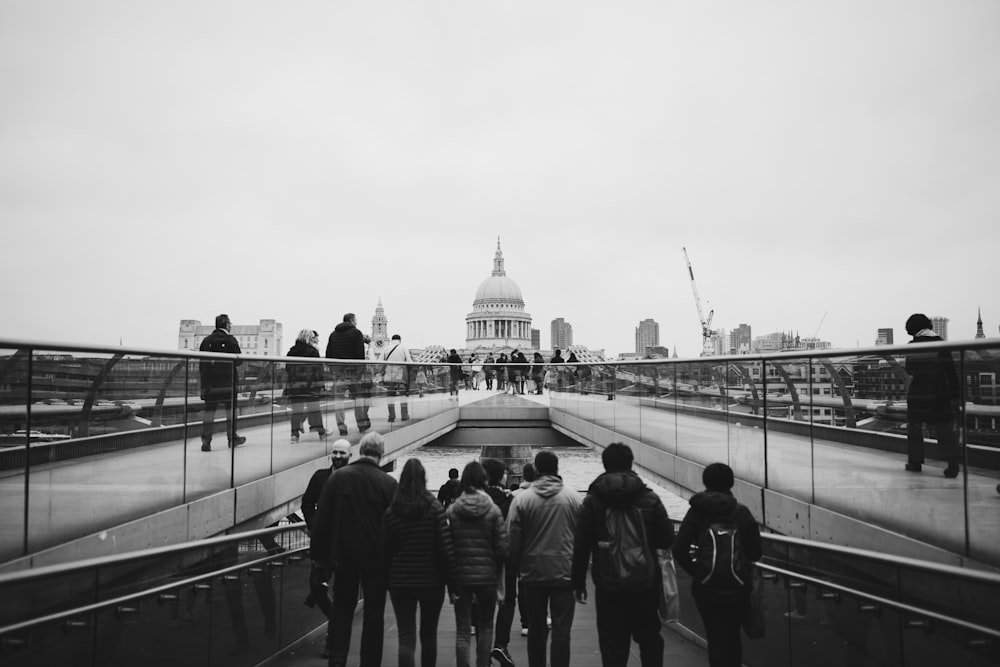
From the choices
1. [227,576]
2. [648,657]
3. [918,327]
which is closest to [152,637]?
[227,576]

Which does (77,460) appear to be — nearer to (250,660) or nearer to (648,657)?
(250,660)

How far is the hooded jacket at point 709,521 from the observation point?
18.9ft

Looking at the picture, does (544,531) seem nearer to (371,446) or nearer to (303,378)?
(371,446)

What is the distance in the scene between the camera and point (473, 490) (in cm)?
642

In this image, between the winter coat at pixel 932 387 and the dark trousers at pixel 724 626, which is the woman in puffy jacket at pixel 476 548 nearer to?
the dark trousers at pixel 724 626

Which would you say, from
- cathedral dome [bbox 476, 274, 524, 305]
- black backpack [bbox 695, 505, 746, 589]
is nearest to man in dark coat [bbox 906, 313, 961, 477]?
black backpack [bbox 695, 505, 746, 589]

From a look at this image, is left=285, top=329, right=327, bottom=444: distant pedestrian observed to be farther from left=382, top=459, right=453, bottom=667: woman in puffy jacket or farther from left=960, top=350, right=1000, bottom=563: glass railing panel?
left=960, top=350, right=1000, bottom=563: glass railing panel

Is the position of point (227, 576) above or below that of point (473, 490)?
below

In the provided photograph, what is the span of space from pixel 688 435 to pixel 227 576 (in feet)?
25.0

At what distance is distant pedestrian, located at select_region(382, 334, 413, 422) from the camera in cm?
1698

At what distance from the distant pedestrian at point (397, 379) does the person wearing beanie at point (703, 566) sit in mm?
11141

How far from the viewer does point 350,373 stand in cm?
1342

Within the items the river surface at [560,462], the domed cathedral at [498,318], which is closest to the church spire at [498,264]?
the domed cathedral at [498,318]

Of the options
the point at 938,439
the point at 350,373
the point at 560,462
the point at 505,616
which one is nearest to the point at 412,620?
the point at 505,616
